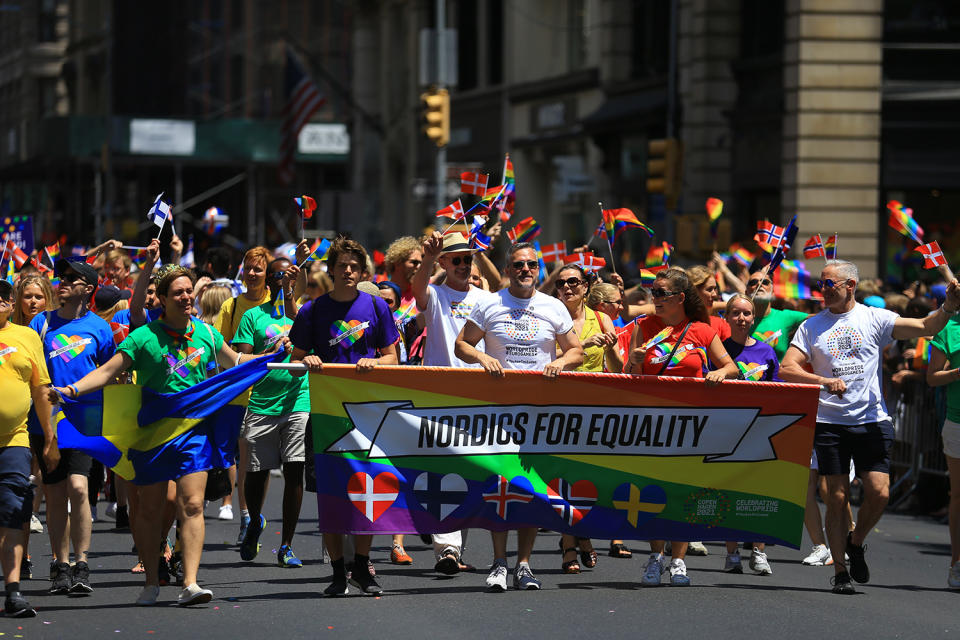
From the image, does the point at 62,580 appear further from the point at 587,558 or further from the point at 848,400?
the point at 848,400

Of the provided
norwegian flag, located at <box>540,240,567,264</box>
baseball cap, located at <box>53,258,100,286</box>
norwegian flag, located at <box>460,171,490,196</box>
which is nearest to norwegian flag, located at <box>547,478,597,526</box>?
baseball cap, located at <box>53,258,100,286</box>

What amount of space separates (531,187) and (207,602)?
104 feet

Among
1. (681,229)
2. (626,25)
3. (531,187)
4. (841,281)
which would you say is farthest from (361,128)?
(841,281)

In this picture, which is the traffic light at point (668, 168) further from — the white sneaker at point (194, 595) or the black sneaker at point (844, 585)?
the white sneaker at point (194, 595)

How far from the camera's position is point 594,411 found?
32.6 ft

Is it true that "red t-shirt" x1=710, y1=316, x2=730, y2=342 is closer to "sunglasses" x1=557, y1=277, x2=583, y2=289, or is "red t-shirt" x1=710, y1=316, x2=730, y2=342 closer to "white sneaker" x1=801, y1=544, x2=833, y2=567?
"sunglasses" x1=557, y1=277, x2=583, y2=289

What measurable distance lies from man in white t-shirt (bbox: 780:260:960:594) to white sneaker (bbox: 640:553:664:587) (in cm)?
101

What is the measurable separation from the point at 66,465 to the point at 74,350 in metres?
0.66

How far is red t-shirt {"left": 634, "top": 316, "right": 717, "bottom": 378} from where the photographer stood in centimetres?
1008

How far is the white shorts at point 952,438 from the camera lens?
34.1ft

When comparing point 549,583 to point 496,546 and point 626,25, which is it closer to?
point 496,546

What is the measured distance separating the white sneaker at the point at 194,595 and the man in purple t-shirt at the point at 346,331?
2.58 feet

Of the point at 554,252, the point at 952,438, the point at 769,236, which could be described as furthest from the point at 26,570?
the point at 554,252

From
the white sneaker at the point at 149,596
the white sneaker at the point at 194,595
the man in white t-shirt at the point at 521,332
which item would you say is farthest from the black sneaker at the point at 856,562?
the white sneaker at the point at 149,596
